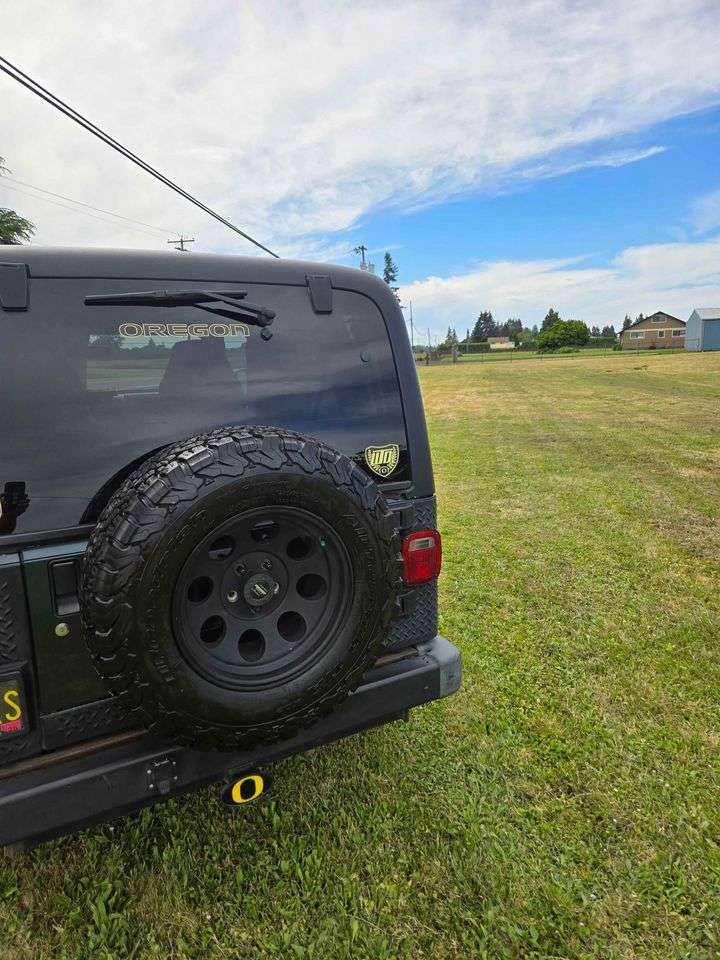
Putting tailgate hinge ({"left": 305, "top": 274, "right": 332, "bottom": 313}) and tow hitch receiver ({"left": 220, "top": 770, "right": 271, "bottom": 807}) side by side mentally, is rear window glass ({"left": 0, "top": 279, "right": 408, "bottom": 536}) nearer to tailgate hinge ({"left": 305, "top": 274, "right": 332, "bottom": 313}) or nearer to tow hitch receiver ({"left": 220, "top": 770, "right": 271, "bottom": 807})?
tailgate hinge ({"left": 305, "top": 274, "right": 332, "bottom": 313})

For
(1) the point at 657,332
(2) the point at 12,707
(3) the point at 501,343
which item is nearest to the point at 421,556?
(2) the point at 12,707

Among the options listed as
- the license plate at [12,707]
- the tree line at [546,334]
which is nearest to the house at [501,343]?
the tree line at [546,334]

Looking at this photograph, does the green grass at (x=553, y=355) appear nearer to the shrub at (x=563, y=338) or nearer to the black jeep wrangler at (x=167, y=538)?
the shrub at (x=563, y=338)

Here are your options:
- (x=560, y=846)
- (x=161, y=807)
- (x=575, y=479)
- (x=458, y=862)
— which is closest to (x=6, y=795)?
(x=161, y=807)

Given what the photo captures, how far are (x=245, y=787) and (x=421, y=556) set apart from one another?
1.07 m

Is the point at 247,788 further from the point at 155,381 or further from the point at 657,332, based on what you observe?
the point at 657,332

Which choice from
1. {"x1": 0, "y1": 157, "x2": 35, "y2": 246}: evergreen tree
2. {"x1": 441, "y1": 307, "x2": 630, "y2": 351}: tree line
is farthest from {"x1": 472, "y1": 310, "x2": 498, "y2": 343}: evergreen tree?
{"x1": 0, "y1": 157, "x2": 35, "y2": 246}: evergreen tree

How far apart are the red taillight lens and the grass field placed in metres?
1.00

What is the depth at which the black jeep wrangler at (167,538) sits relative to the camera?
1.66 meters

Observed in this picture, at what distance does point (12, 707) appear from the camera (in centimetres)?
173

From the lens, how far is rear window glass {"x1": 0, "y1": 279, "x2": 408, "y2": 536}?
5.76 feet

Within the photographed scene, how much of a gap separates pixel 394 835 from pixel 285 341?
199cm

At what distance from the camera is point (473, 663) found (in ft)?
11.8

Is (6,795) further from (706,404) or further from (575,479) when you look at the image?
(706,404)
